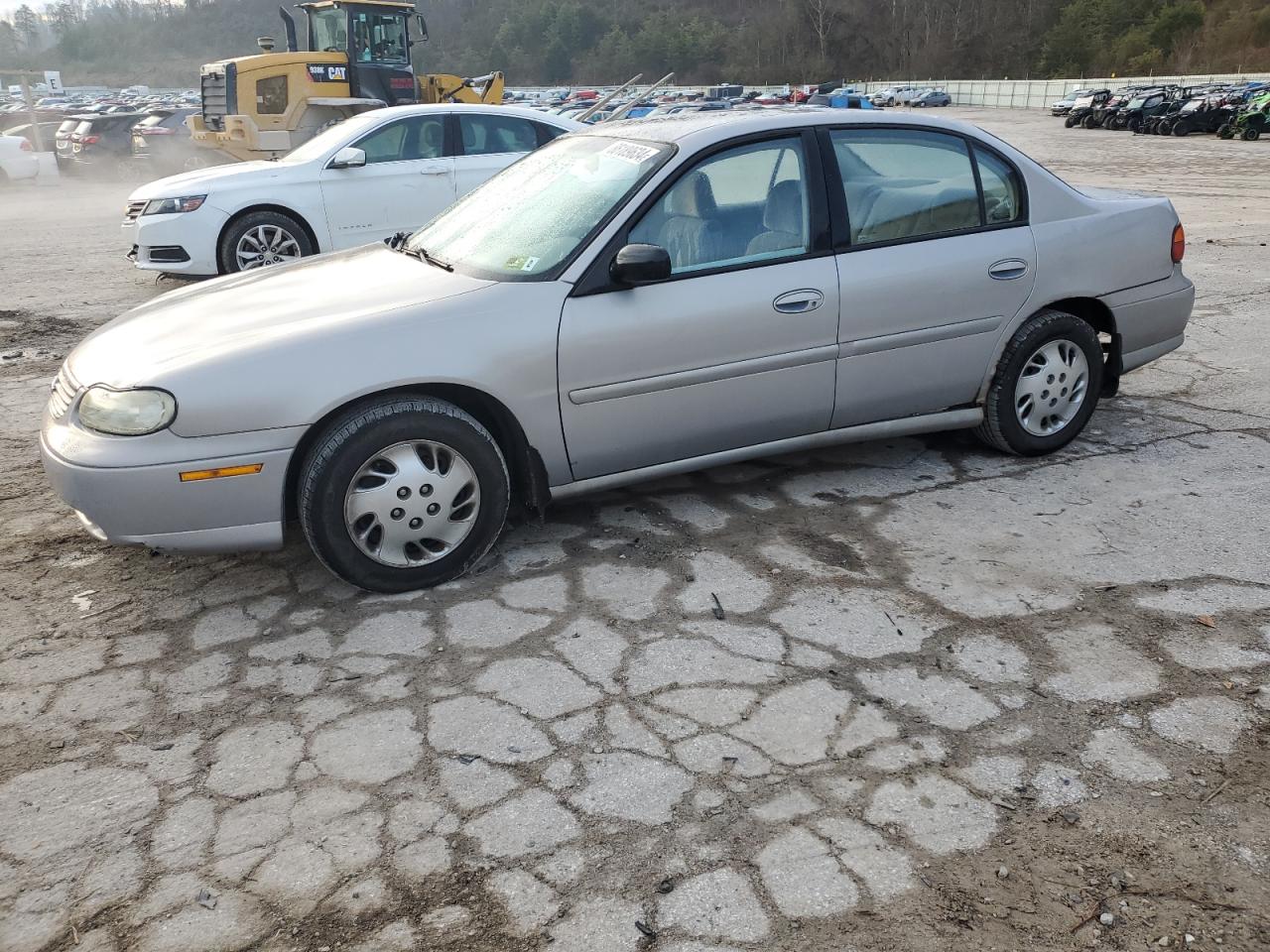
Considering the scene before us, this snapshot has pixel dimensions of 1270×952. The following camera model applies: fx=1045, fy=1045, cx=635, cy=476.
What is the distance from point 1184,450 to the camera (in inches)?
194

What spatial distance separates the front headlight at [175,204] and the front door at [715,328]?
627 cm

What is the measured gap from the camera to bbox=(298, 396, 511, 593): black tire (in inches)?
138

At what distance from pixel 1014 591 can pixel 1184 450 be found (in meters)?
1.85

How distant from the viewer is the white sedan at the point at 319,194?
8.80 m

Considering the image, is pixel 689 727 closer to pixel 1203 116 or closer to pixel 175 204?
pixel 175 204

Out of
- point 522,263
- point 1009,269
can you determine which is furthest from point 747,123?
point 1009,269

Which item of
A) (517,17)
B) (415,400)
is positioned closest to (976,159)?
(415,400)

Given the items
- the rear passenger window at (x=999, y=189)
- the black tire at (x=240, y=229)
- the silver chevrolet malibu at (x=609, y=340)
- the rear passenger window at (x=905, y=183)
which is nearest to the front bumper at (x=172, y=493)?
the silver chevrolet malibu at (x=609, y=340)

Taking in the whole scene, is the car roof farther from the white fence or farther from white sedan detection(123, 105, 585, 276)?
the white fence

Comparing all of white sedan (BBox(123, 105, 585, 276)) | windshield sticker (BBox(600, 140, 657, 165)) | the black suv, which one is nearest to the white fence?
the black suv

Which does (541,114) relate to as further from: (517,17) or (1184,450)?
(517,17)

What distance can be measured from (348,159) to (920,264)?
242 inches

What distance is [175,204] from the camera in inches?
348

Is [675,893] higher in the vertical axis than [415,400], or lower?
lower
